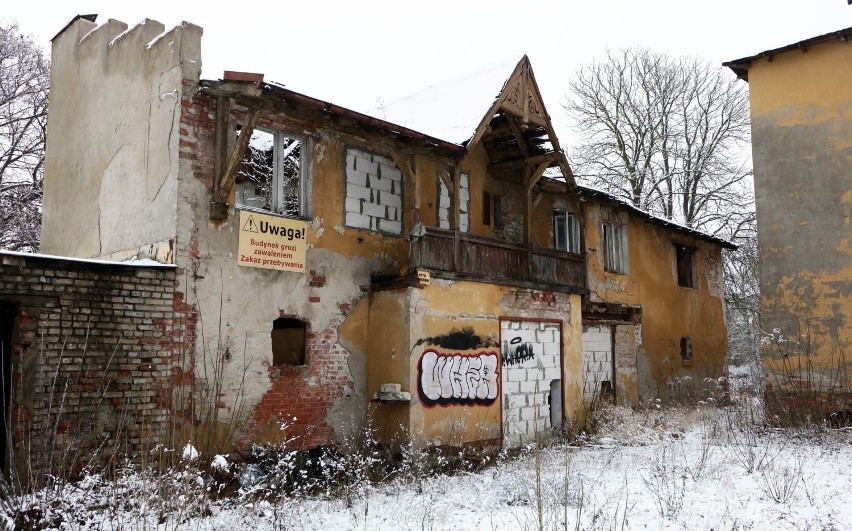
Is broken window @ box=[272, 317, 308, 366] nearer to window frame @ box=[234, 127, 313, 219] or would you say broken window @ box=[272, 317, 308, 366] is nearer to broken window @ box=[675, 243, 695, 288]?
window frame @ box=[234, 127, 313, 219]

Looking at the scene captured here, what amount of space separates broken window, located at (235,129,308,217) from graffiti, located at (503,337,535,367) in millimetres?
4940

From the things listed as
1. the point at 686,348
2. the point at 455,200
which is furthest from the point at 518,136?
the point at 686,348

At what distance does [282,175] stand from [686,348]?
14.9m

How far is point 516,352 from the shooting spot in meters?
14.0

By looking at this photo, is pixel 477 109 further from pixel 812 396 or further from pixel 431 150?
pixel 812 396

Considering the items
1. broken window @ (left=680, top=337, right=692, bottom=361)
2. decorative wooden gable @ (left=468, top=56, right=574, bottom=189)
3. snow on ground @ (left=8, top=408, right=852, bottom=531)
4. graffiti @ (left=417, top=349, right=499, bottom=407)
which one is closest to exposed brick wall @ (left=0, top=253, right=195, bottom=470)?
snow on ground @ (left=8, top=408, right=852, bottom=531)

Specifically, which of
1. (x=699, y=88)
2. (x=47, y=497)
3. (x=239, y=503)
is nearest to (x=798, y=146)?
(x=239, y=503)

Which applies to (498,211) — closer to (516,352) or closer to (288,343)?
(516,352)

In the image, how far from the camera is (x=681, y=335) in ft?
69.2

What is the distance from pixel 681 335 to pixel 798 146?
736cm

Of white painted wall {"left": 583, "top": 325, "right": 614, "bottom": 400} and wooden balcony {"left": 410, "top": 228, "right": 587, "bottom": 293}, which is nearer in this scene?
wooden balcony {"left": 410, "top": 228, "right": 587, "bottom": 293}

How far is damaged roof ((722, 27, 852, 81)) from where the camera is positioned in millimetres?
14812

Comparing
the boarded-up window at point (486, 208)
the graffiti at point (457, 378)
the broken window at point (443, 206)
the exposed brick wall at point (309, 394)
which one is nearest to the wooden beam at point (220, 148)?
the exposed brick wall at point (309, 394)

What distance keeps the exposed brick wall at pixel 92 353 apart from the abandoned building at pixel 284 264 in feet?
0.09
